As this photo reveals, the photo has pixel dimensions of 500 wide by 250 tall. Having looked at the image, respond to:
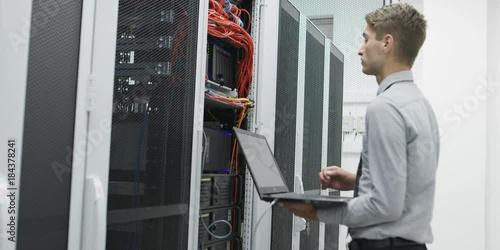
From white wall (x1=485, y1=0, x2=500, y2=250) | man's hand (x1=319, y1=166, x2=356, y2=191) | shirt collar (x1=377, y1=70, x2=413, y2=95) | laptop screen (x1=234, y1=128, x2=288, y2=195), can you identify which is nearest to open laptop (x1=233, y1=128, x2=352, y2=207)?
laptop screen (x1=234, y1=128, x2=288, y2=195)

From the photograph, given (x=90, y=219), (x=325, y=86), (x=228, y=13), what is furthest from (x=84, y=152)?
(x=325, y=86)

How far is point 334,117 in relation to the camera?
9.96 ft

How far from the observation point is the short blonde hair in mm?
1323

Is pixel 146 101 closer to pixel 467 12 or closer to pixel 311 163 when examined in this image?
pixel 311 163

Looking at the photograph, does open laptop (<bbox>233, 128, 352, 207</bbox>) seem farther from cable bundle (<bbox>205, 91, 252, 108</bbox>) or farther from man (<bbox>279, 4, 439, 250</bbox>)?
cable bundle (<bbox>205, 91, 252, 108</bbox>)

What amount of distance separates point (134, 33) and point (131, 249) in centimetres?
62

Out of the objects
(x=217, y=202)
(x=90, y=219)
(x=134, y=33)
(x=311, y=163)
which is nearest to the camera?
(x=90, y=219)

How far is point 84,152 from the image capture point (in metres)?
1.14

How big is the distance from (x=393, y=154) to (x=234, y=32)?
3.33 feet

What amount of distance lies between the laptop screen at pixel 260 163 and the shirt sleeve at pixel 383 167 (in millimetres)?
289

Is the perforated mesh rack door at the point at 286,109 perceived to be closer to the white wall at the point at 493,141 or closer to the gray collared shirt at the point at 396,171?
the gray collared shirt at the point at 396,171

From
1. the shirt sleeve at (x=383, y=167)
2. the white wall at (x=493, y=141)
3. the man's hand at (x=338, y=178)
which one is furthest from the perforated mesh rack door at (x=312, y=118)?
the white wall at (x=493, y=141)

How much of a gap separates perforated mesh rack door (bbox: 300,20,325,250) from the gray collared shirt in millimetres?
1302

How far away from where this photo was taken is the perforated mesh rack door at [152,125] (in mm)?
1299
